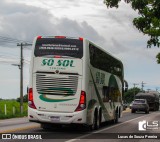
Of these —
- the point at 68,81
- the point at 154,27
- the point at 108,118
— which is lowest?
the point at 108,118

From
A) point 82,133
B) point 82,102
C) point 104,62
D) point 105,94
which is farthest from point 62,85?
point 105,94

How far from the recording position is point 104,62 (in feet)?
77.6

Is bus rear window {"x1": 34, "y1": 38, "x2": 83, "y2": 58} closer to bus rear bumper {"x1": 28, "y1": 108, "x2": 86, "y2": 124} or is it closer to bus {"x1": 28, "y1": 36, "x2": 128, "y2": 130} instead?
bus {"x1": 28, "y1": 36, "x2": 128, "y2": 130}

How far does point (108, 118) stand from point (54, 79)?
7119mm

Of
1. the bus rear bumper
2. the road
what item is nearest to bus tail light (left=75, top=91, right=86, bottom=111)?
the bus rear bumper

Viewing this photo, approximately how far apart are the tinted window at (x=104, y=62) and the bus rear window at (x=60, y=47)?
2.67 ft

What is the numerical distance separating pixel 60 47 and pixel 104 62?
4.27 meters

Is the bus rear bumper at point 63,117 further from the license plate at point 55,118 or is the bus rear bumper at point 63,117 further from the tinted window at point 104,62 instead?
the tinted window at point 104,62

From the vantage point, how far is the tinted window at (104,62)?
2086 centimetres

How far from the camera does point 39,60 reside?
782 inches

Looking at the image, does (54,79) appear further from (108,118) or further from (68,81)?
(108,118)

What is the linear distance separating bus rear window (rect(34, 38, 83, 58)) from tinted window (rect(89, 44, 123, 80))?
81 cm

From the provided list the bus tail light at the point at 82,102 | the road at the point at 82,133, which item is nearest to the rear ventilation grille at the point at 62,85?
the bus tail light at the point at 82,102

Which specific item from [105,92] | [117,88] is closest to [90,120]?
[105,92]
